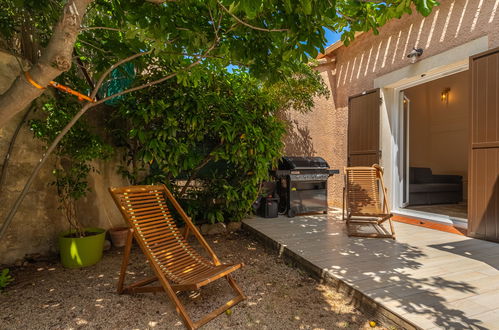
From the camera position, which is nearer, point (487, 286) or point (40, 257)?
point (487, 286)

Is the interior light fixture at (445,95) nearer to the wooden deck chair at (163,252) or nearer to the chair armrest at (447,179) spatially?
the chair armrest at (447,179)

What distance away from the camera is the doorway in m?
6.87

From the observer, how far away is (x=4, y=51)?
10.3ft

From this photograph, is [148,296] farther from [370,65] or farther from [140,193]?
[370,65]

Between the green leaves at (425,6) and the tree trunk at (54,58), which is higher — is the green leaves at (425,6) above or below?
above

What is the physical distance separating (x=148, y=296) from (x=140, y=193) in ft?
3.31

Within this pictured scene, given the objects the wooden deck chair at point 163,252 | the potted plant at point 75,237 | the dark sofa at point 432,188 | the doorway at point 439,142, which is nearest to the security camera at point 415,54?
the doorway at point 439,142

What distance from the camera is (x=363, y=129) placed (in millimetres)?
6016

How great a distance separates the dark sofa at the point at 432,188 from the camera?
6.55 metres

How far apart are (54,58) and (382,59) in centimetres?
593

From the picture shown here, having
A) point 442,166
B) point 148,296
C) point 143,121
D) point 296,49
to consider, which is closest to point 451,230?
point 296,49

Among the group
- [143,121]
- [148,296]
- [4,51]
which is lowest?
[148,296]

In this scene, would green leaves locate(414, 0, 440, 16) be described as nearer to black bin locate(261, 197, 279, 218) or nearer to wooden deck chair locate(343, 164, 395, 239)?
wooden deck chair locate(343, 164, 395, 239)

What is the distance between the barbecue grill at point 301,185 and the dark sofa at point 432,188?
8.07 ft
